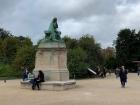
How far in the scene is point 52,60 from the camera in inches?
1319

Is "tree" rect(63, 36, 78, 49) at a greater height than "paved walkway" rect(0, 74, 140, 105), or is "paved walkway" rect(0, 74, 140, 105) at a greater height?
"tree" rect(63, 36, 78, 49)

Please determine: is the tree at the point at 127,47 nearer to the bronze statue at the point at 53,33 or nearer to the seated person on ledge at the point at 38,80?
the bronze statue at the point at 53,33

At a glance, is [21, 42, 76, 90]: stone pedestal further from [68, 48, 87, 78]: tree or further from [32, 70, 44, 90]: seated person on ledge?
[68, 48, 87, 78]: tree

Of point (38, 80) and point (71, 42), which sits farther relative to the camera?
point (71, 42)

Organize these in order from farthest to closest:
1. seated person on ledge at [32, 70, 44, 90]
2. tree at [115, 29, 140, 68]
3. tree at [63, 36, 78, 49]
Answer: tree at [115, 29, 140, 68], tree at [63, 36, 78, 49], seated person on ledge at [32, 70, 44, 90]

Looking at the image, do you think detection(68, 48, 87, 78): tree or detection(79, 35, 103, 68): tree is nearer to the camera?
detection(68, 48, 87, 78): tree

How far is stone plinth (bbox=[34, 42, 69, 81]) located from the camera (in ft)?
109

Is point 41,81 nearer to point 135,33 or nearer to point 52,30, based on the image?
point 52,30

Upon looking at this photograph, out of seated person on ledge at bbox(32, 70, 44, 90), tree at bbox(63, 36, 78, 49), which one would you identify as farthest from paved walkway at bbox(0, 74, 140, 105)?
tree at bbox(63, 36, 78, 49)

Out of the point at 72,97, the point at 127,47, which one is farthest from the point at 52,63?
the point at 127,47

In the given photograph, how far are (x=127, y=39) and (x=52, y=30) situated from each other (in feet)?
259

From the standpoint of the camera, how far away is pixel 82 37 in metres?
73.9

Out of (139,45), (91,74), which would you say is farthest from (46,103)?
(139,45)

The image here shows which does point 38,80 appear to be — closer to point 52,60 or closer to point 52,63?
point 52,63
